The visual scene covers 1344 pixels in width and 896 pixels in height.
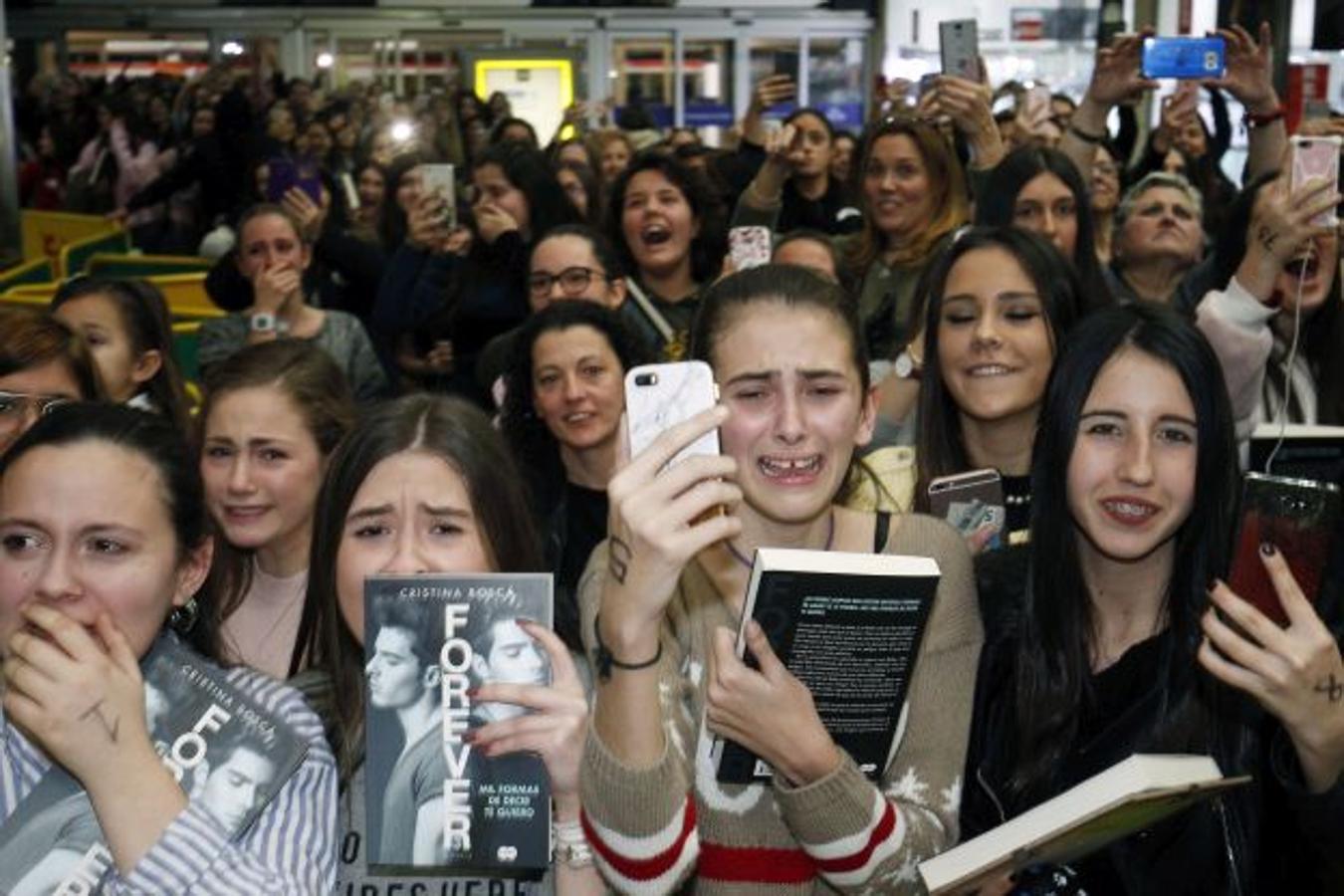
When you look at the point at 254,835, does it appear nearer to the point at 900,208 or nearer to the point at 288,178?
the point at 900,208

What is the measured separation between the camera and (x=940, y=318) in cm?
354

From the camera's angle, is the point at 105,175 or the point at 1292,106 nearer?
the point at 1292,106

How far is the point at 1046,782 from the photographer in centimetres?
231

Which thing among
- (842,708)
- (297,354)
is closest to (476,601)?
(842,708)

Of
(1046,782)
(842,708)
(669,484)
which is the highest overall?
(669,484)

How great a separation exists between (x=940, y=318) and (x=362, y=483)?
1516 millimetres

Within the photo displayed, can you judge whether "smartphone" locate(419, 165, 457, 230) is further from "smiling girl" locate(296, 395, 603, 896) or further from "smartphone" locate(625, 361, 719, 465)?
"smartphone" locate(625, 361, 719, 465)

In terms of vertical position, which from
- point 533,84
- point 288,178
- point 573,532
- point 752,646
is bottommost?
point 573,532

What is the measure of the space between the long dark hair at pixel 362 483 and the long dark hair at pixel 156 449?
173mm

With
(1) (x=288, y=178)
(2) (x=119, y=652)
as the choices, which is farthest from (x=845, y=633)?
(1) (x=288, y=178)

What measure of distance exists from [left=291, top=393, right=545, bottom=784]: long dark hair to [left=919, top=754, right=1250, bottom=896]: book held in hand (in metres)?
0.81

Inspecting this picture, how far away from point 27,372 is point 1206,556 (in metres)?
2.47

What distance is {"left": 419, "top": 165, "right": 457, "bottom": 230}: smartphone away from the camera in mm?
6258

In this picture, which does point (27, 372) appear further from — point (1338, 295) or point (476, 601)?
point (1338, 295)
